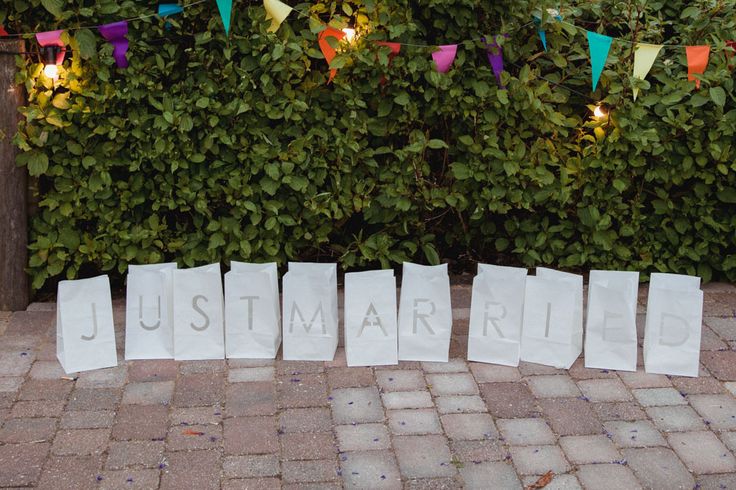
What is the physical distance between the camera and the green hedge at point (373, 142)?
405cm

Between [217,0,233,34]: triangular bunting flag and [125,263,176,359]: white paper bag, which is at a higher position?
[217,0,233,34]: triangular bunting flag

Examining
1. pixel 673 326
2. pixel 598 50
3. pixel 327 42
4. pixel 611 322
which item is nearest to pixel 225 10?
pixel 327 42

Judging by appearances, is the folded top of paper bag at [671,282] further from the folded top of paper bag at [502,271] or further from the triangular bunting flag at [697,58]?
the triangular bunting flag at [697,58]

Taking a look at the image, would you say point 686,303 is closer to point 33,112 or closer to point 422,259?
point 422,259

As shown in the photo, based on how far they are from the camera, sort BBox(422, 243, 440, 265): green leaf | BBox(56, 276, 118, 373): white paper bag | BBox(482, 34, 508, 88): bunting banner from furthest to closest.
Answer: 1. BBox(422, 243, 440, 265): green leaf
2. BBox(482, 34, 508, 88): bunting banner
3. BBox(56, 276, 118, 373): white paper bag

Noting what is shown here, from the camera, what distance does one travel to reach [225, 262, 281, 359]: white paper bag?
3.65m

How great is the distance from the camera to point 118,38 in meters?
3.97

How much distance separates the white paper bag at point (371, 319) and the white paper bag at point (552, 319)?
58 cm

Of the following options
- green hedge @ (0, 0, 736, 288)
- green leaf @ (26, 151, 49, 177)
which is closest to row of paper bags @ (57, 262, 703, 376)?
green hedge @ (0, 0, 736, 288)

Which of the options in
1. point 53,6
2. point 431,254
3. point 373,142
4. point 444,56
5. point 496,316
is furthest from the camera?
point 431,254

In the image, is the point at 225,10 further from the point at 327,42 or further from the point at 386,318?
the point at 386,318

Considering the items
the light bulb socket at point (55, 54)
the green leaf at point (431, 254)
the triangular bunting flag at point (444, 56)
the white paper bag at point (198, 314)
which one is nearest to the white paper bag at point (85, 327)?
the white paper bag at point (198, 314)

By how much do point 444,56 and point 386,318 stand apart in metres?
1.35

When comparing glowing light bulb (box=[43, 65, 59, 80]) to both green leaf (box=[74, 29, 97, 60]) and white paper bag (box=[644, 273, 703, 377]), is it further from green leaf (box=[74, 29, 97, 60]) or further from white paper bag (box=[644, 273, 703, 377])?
white paper bag (box=[644, 273, 703, 377])
